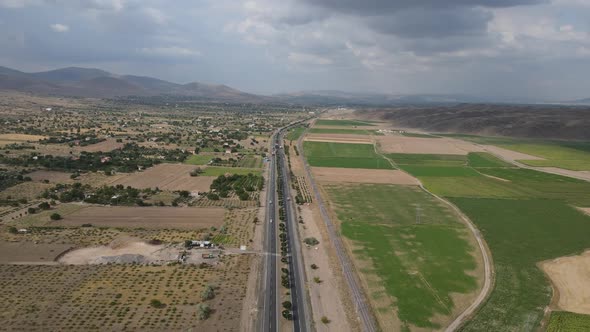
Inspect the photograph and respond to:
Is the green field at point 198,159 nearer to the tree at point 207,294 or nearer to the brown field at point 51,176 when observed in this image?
the brown field at point 51,176

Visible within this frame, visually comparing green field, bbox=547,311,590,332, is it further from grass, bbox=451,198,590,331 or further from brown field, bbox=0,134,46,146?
brown field, bbox=0,134,46,146

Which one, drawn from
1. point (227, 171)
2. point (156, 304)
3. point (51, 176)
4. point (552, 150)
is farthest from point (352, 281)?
Answer: point (552, 150)

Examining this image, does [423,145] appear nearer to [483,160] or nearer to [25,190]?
[483,160]

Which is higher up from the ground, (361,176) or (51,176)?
(51,176)

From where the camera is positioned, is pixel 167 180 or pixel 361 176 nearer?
pixel 167 180

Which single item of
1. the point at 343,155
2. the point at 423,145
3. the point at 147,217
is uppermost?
the point at 423,145

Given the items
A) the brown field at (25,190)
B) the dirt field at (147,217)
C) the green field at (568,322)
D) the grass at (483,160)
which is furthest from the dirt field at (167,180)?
the grass at (483,160)

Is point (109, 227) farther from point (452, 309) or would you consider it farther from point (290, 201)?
point (452, 309)
